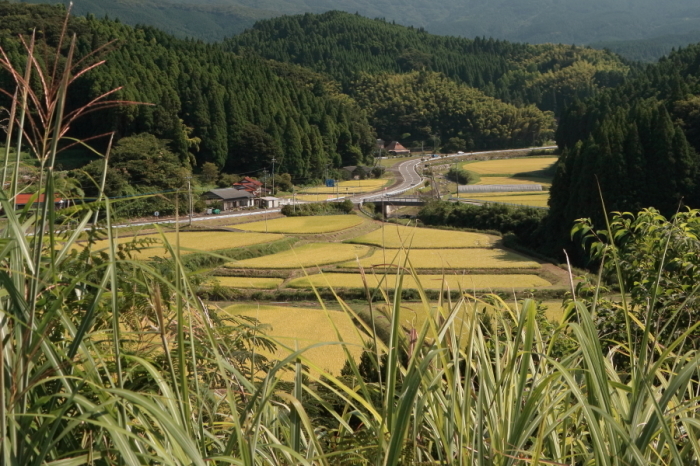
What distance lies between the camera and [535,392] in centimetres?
191

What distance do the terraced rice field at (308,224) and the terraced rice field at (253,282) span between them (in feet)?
31.1

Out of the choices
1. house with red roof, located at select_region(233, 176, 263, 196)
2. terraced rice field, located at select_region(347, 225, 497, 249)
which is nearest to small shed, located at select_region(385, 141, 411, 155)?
house with red roof, located at select_region(233, 176, 263, 196)

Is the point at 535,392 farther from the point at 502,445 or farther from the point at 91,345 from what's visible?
the point at 91,345

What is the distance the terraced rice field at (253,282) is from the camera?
25.3m

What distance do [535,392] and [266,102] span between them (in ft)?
211

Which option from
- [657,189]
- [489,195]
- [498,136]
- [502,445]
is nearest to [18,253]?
[502,445]

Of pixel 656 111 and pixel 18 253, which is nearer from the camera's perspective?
pixel 18 253

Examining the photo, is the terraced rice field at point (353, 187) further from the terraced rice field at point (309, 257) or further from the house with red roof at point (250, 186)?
the terraced rice field at point (309, 257)

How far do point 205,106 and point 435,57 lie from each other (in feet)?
252

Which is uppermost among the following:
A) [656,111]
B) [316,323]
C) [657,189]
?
[656,111]

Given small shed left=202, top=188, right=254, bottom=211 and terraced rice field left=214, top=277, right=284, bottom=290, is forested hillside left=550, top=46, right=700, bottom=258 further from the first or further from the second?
small shed left=202, top=188, right=254, bottom=211

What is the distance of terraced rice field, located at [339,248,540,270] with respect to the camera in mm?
28219

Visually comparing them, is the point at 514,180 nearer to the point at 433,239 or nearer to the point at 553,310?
the point at 433,239

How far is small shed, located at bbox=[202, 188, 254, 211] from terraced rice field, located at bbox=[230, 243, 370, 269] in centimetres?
1312
